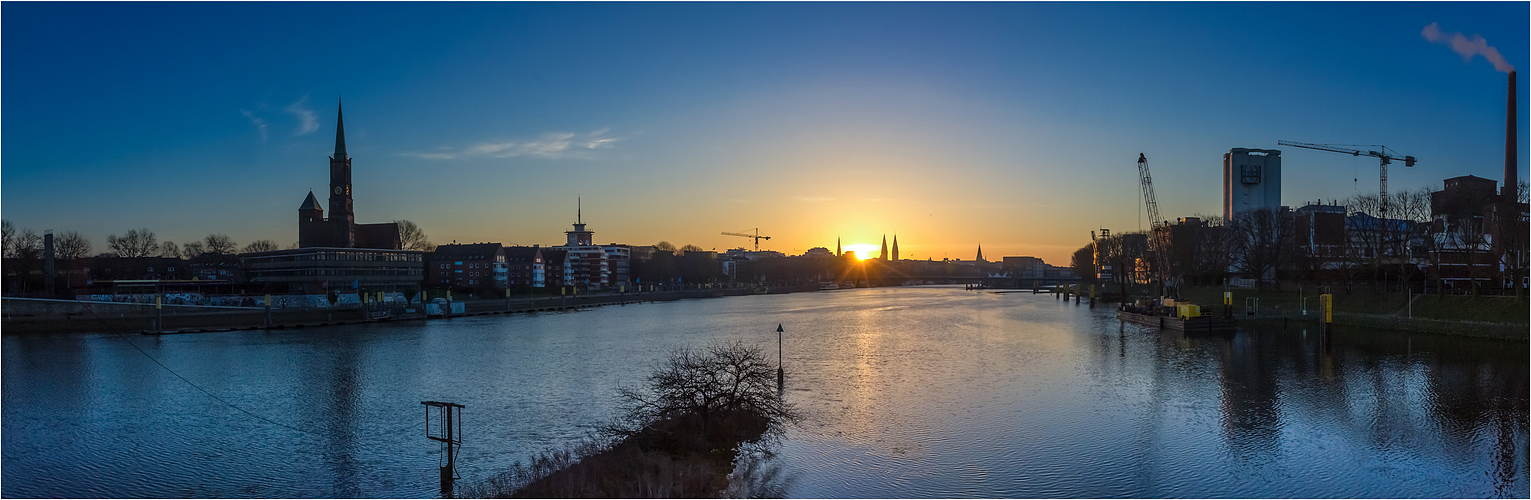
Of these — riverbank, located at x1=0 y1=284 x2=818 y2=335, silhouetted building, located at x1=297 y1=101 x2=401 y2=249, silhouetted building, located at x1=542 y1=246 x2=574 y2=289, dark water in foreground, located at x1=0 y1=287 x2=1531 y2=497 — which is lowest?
dark water in foreground, located at x1=0 y1=287 x2=1531 y2=497

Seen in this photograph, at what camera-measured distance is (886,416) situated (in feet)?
68.7

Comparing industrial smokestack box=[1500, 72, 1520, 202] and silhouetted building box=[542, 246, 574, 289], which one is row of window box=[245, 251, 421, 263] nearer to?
silhouetted building box=[542, 246, 574, 289]

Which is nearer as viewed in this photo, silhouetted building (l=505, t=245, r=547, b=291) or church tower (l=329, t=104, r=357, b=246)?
church tower (l=329, t=104, r=357, b=246)

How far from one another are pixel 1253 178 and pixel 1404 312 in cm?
8832

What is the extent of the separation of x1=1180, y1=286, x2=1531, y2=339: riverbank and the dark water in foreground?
141 centimetres

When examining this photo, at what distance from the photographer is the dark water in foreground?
51.2 feet

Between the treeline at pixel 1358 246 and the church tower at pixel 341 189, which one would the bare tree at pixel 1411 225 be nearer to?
the treeline at pixel 1358 246

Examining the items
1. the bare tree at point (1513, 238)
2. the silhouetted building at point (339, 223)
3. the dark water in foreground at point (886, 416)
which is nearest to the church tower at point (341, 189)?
the silhouetted building at point (339, 223)

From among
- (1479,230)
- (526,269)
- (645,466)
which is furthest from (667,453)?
(526,269)

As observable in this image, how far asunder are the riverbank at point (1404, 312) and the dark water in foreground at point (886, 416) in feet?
4.64

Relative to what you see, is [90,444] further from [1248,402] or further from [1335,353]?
[1335,353]

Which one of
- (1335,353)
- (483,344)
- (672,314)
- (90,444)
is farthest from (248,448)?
(672,314)

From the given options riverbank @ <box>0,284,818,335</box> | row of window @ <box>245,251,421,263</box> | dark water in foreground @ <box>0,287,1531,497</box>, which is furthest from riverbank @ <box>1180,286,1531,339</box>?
row of window @ <box>245,251,421,263</box>

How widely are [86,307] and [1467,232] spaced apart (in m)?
75.8
